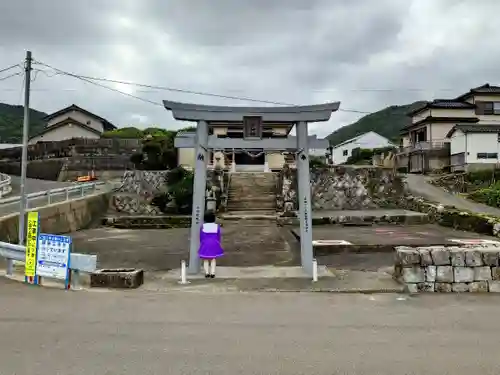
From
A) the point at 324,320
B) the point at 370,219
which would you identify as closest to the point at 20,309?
the point at 324,320

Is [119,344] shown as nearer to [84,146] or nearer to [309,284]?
[309,284]

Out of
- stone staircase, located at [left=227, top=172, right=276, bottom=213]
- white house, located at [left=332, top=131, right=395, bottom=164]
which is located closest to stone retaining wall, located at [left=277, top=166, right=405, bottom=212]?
stone staircase, located at [left=227, top=172, right=276, bottom=213]

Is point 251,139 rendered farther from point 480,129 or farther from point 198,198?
point 480,129

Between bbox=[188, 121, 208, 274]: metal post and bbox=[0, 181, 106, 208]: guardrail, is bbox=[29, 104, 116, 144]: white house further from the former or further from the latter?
bbox=[188, 121, 208, 274]: metal post

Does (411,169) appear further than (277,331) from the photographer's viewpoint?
Yes

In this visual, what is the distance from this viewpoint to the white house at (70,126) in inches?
2117

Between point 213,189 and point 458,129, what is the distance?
2432 cm

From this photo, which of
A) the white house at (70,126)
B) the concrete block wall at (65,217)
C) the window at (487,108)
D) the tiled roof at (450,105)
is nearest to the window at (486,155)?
the tiled roof at (450,105)

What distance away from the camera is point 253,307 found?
749cm

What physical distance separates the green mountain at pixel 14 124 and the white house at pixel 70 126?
7.80 meters

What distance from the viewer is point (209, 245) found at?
32.3 ft

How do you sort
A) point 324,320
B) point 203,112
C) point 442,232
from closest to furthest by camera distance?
1. point 324,320
2. point 203,112
3. point 442,232

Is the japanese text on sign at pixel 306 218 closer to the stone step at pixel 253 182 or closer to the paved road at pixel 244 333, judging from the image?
the paved road at pixel 244 333

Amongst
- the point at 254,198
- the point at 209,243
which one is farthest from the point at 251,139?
the point at 254,198
